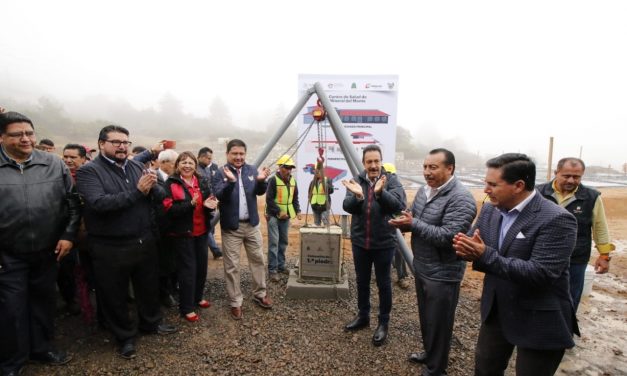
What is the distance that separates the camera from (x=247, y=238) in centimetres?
377

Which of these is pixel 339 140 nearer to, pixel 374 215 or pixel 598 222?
pixel 374 215

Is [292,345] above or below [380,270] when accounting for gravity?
below

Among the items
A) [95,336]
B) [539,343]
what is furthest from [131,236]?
[539,343]

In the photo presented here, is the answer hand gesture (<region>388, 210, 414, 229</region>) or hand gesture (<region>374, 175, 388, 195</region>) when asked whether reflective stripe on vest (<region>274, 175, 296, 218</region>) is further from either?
hand gesture (<region>388, 210, 414, 229</region>)

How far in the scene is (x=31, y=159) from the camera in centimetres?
263

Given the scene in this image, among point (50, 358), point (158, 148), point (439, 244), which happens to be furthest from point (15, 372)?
point (439, 244)

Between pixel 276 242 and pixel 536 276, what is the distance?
382cm

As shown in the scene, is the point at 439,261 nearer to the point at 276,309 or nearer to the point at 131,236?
the point at 276,309

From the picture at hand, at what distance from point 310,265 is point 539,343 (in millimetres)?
2854

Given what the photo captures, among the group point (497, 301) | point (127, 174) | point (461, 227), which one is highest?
point (127, 174)

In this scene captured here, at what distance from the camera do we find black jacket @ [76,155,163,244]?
8.77 ft

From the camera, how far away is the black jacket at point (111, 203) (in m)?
2.67

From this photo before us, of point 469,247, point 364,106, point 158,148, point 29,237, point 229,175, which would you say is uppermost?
point 364,106

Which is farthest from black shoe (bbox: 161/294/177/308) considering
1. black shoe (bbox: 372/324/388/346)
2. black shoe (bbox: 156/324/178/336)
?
black shoe (bbox: 372/324/388/346)
